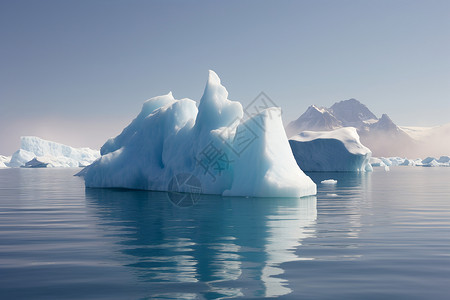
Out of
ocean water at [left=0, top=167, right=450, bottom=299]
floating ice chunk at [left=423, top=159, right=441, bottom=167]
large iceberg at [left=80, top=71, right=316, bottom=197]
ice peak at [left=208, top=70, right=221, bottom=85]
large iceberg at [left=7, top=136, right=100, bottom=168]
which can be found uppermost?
large iceberg at [left=7, top=136, right=100, bottom=168]

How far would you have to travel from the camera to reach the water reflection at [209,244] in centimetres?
539

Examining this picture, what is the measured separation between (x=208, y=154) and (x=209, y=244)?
41.7 ft

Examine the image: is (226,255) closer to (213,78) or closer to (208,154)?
(208,154)

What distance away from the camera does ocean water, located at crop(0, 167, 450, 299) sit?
5227 millimetres

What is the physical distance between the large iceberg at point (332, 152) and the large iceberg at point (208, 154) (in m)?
34.0

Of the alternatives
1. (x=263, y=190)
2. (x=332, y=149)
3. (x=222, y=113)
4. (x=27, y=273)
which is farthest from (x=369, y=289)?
(x=332, y=149)

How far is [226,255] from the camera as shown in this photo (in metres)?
7.05

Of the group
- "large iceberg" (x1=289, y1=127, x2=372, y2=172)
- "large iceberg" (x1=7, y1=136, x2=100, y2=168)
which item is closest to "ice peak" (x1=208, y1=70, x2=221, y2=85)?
"large iceberg" (x1=289, y1=127, x2=372, y2=172)

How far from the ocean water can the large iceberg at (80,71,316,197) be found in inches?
205

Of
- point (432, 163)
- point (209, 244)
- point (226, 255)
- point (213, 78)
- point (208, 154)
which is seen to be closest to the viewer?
point (226, 255)

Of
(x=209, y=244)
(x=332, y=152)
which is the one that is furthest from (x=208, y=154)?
(x=332, y=152)

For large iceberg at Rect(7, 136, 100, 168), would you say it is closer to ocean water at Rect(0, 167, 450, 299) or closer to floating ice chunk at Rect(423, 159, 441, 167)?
floating ice chunk at Rect(423, 159, 441, 167)

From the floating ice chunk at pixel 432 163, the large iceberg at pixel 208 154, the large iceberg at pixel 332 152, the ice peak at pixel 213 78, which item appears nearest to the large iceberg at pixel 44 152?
the large iceberg at pixel 332 152

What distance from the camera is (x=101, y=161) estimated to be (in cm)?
2566
